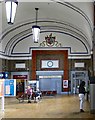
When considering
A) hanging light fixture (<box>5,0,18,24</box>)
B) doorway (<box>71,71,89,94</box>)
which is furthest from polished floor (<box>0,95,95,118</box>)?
doorway (<box>71,71,89,94</box>)

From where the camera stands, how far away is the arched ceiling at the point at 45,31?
15297 mm

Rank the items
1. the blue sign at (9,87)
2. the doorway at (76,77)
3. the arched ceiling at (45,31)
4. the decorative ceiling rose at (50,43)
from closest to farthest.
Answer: the blue sign at (9,87) → the arched ceiling at (45,31) → the decorative ceiling rose at (50,43) → the doorway at (76,77)

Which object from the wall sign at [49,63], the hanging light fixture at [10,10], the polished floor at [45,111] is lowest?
the polished floor at [45,111]

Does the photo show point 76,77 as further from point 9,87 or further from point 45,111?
point 45,111

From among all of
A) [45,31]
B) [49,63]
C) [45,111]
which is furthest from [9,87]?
[49,63]

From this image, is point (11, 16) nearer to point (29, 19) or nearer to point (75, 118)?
point (75, 118)

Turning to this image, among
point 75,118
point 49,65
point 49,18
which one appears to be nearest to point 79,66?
point 49,65

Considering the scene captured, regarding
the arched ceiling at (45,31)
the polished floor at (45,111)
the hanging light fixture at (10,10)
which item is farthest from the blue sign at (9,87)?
the hanging light fixture at (10,10)

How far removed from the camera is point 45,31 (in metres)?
25.8

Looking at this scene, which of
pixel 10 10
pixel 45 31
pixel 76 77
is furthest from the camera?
pixel 76 77

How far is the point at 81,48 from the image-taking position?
26.8 m

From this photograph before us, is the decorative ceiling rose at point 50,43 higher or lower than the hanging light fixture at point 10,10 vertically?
higher

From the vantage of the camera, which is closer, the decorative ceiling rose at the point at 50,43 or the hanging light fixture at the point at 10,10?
the hanging light fixture at the point at 10,10

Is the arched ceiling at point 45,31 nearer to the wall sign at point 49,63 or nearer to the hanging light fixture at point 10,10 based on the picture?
the wall sign at point 49,63
